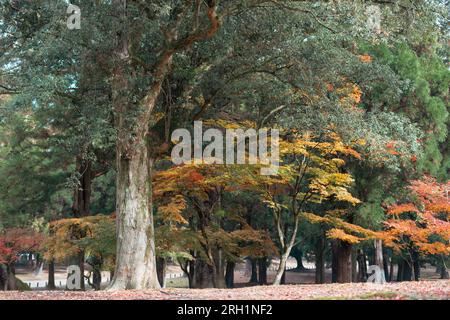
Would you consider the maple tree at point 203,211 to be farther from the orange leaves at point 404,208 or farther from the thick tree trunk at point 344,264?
the orange leaves at point 404,208

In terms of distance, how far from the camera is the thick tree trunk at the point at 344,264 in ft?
67.6

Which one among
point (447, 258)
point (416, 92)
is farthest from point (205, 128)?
point (447, 258)

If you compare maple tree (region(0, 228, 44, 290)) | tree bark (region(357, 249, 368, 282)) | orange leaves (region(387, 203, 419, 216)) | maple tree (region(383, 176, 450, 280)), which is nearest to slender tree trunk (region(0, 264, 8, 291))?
maple tree (region(0, 228, 44, 290))

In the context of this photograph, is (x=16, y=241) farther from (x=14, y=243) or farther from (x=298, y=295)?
(x=298, y=295)

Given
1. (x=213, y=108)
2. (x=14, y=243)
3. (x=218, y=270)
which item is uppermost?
(x=213, y=108)

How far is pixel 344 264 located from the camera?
20.8 metres

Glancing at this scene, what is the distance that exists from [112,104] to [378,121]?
6895 mm

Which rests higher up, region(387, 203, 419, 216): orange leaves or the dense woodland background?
the dense woodland background

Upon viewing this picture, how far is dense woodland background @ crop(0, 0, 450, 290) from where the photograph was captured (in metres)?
11.8

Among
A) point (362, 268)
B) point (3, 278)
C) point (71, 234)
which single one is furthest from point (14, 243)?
point (362, 268)

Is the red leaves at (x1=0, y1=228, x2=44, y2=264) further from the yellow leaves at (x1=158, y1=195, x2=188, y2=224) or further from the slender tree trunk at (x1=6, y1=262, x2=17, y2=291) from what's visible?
the yellow leaves at (x1=158, y1=195, x2=188, y2=224)

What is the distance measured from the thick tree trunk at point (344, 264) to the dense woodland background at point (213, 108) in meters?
0.07

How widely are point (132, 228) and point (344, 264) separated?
443 inches

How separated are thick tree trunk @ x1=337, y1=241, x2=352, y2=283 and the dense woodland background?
0.07 m
